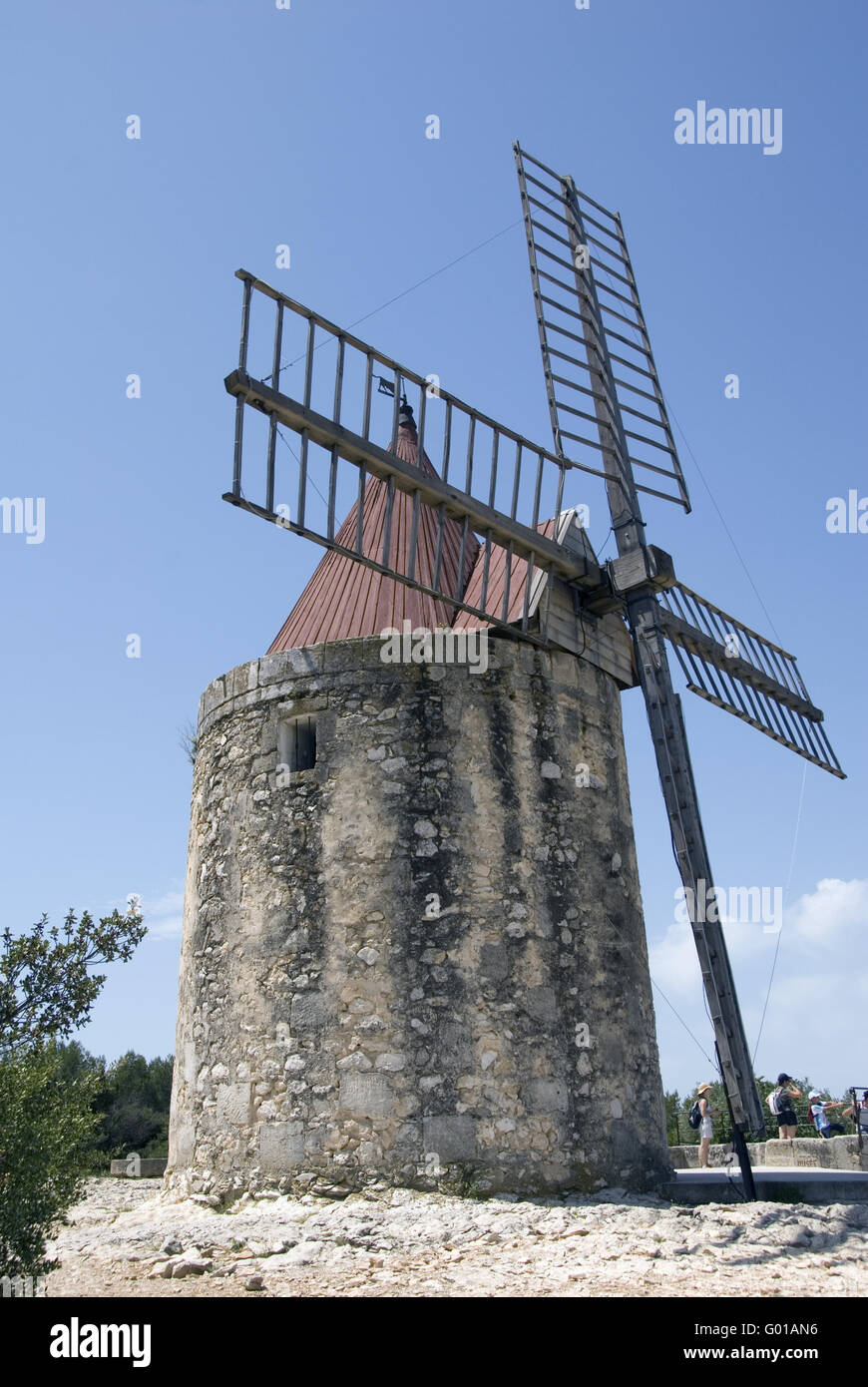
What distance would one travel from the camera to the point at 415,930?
6.70 m

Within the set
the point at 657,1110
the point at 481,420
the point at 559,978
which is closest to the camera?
the point at 559,978

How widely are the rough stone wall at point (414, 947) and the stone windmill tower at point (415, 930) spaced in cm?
1

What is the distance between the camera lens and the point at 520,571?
331 inches

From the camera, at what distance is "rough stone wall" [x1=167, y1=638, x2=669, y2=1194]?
6.41 m

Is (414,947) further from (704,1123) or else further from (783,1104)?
(783,1104)

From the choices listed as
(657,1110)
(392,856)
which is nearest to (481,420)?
(392,856)

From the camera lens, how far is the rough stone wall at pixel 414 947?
6.41 meters

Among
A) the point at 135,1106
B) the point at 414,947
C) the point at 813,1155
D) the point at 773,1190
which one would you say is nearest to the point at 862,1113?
the point at 813,1155

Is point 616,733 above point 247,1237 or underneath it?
above

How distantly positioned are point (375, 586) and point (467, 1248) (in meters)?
4.85

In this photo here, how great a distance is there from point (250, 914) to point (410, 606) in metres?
2.63

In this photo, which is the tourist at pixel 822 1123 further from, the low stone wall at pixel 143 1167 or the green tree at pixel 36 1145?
the green tree at pixel 36 1145

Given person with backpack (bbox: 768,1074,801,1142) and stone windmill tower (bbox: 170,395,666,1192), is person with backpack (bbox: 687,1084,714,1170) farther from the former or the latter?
stone windmill tower (bbox: 170,395,666,1192)

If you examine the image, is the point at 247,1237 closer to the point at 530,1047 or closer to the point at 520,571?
the point at 530,1047
